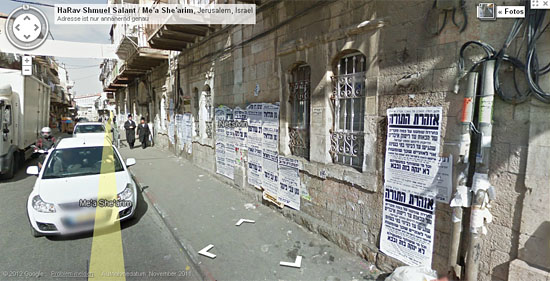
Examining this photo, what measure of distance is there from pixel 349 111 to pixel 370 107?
0.52 meters

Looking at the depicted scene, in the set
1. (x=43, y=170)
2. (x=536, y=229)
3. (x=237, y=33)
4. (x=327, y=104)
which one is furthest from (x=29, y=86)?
(x=536, y=229)

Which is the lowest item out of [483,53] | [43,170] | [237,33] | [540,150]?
[43,170]

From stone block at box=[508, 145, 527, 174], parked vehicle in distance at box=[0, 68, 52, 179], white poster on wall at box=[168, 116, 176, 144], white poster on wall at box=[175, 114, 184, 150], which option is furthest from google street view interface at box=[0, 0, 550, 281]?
white poster on wall at box=[168, 116, 176, 144]

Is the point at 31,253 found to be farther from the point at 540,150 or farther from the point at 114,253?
the point at 540,150

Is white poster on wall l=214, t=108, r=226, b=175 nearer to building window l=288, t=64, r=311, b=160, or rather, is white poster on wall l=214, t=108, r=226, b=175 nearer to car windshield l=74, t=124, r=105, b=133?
building window l=288, t=64, r=311, b=160

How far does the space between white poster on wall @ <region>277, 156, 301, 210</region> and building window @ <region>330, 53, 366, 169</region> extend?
0.93 metres

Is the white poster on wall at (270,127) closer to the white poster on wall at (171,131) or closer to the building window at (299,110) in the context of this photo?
the building window at (299,110)

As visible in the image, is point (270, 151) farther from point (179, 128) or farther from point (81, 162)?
point (179, 128)

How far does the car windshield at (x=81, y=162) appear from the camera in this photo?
4.82m

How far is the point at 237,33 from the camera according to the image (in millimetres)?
6684

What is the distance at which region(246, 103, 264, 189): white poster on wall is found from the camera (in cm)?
600

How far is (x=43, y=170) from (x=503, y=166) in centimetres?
689

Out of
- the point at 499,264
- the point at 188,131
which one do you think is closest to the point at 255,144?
the point at 499,264

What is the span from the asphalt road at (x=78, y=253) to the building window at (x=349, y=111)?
2.83 m
